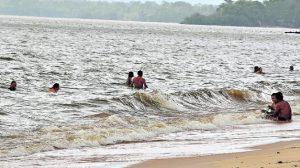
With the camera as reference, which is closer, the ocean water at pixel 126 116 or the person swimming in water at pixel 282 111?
the ocean water at pixel 126 116

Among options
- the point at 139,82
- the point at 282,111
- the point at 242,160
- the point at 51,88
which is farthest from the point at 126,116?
the point at 242,160

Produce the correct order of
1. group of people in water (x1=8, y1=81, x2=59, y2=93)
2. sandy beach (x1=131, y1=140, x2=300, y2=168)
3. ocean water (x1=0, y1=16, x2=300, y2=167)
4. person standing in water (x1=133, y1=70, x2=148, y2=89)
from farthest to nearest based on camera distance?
person standing in water (x1=133, y1=70, x2=148, y2=89), group of people in water (x1=8, y1=81, x2=59, y2=93), ocean water (x1=0, y1=16, x2=300, y2=167), sandy beach (x1=131, y1=140, x2=300, y2=168)

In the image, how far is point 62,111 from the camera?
25562mm

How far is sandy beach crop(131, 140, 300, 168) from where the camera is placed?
12570mm

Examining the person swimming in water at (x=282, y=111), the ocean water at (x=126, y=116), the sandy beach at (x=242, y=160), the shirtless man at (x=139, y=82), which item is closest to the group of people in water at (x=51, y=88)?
the ocean water at (x=126, y=116)

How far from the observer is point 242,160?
44.0 feet

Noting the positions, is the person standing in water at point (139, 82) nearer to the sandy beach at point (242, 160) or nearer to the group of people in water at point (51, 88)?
the group of people in water at point (51, 88)

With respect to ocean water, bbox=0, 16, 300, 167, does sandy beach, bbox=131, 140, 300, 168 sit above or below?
above

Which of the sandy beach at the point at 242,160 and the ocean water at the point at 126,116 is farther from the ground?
the sandy beach at the point at 242,160

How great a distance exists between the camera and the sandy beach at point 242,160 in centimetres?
1257

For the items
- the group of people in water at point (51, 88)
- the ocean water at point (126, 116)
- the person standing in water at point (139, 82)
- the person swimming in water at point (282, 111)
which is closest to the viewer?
the ocean water at point (126, 116)

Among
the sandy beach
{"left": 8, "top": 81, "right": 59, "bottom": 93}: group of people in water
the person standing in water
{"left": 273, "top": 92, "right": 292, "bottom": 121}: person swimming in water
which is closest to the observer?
the sandy beach

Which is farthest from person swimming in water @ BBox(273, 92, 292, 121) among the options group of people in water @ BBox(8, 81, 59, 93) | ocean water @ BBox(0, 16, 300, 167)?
group of people in water @ BBox(8, 81, 59, 93)

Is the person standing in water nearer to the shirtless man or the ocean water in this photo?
the shirtless man
